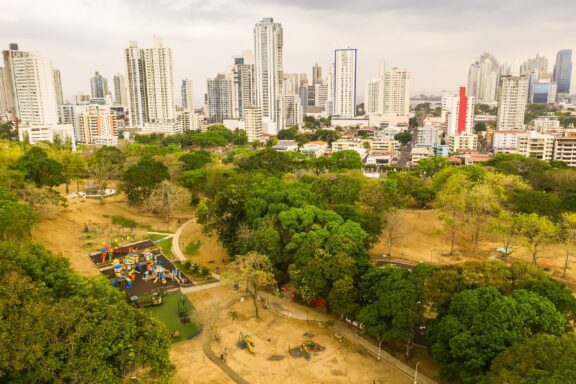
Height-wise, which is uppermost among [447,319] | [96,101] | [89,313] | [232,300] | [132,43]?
[132,43]

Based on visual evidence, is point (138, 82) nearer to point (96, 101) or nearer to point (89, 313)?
point (96, 101)

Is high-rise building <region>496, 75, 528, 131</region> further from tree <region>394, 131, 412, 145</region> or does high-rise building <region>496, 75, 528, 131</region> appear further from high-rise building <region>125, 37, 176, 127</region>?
high-rise building <region>125, 37, 176, 127</region>

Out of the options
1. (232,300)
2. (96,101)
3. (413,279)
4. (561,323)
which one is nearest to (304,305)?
(232,300)

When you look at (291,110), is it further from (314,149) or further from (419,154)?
(419,154)

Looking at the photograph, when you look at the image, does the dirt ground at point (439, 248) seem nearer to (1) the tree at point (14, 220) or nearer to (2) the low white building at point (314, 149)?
(1) the tree at point (14, 220)

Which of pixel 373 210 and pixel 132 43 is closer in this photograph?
pixel 373 210

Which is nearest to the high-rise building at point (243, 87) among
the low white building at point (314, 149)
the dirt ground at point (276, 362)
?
the low white building at point (314, 149)
